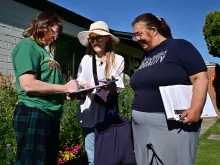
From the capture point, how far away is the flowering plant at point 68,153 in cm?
407

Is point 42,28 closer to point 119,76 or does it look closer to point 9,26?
point 119,76

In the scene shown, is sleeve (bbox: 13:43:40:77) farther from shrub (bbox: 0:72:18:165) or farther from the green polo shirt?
shrub (bbox: 0:72:18:165)

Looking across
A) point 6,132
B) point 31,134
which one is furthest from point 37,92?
point 6,132

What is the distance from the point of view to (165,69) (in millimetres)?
2338

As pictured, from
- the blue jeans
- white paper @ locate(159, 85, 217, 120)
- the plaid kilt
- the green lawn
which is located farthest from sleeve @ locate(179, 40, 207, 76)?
the green lawn

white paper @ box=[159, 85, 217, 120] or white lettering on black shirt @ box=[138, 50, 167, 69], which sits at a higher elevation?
white lettering on black shirt @ box=[138, 50, 167, 69]

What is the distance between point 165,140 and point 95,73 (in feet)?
3.26

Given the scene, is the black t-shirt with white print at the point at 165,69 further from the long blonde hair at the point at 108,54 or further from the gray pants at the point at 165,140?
the long blonde hair at the point at 108,54

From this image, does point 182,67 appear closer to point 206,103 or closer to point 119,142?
point 206,103

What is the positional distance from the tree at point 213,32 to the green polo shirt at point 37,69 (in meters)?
15.0

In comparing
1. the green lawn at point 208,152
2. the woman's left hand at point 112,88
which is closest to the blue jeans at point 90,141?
the woman's left hand at point 112,88

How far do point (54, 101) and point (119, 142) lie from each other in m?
0.94

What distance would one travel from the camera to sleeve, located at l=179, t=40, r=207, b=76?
226 cm

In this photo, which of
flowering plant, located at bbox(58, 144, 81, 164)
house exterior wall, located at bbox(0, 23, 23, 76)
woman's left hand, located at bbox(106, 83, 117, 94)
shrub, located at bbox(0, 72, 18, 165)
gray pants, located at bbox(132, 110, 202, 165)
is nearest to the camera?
gray pants, located at bbox(132, 110, 202, 165)
